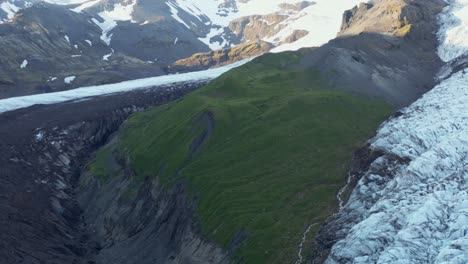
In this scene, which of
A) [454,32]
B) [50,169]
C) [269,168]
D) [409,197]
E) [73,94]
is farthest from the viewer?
[73,94]

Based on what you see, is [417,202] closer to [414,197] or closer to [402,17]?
[414,197]

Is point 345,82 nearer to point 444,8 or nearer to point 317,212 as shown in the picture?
point 317,212

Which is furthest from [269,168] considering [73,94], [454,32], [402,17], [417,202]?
[73,94]

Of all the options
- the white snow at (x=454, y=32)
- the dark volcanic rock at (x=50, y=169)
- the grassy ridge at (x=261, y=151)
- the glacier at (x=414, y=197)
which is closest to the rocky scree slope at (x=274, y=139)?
the grassy ridge at (x=261, y=151)

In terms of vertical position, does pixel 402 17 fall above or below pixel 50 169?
above

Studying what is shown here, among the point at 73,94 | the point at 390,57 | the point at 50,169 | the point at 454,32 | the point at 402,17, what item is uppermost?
the point at 402,17

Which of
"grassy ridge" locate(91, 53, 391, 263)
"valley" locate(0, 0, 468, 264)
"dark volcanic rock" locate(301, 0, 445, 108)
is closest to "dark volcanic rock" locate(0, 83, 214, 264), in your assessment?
"valley" locate(0, 0, 468, 264)
